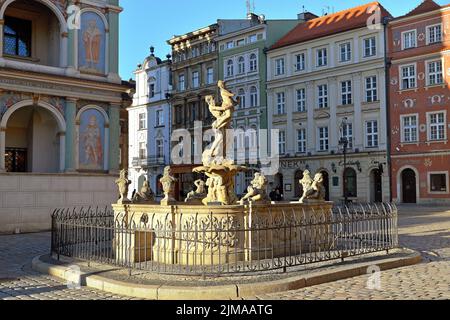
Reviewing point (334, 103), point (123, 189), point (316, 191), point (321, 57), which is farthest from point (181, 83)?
point (316, 191)

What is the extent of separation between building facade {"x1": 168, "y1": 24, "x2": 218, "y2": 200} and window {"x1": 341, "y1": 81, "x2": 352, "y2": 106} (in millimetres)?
13478

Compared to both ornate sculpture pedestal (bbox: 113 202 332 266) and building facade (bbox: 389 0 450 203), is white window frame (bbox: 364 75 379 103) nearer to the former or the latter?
building facade (bbox: 389 0 450 203)

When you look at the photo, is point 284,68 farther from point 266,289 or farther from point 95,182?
point 266,289

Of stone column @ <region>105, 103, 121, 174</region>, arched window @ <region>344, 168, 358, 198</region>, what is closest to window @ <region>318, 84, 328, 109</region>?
arched window @ <region>344, 168, 358, 198</region>

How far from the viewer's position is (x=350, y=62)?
41.4m

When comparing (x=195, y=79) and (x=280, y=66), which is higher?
(x=195, y=79)

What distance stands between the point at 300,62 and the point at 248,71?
5.75 m

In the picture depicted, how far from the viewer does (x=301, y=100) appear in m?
44.8

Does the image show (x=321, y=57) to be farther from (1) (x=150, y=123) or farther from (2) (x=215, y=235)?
(2) (x=215, y=235)

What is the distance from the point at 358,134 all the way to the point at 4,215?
28.3 m

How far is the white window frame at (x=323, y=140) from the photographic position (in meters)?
42.6

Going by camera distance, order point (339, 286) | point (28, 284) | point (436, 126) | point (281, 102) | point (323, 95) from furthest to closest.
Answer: point (281, 102) → point (323, 95) → point (436, 126) → point (28, 284) → point (339, 286)
